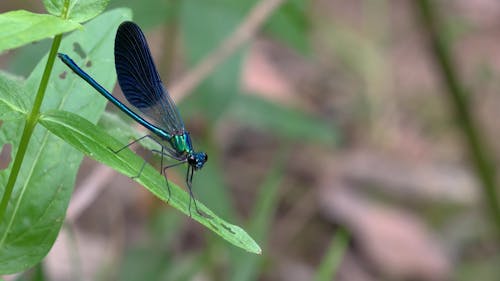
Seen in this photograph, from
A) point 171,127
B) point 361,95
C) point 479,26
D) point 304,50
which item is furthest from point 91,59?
point 479,26

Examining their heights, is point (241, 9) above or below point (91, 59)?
above

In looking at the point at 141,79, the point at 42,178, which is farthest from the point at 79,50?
the point at 141,79

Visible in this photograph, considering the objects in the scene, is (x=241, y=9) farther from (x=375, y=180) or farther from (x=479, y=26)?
(x=479, y=26)

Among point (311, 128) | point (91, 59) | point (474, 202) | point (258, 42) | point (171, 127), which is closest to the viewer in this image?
point (91, 59)

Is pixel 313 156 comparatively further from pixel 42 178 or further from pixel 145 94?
pixel 42 178

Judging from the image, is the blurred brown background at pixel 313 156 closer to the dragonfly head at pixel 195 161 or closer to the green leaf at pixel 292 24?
the green leaf at pixel 292 24

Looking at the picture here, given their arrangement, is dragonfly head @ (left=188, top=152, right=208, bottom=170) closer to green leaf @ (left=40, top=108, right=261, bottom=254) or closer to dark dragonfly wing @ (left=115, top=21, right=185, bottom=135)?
dark dragonfly wing @ (left=115, top=21, right=185, bottom=135)

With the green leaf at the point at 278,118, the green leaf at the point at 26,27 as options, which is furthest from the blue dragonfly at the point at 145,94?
the green leaf at the point at 278,118
